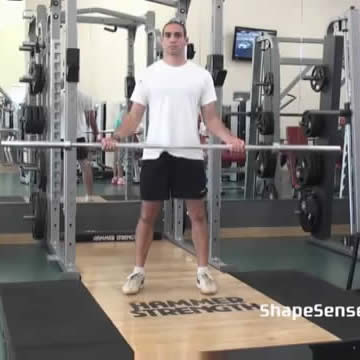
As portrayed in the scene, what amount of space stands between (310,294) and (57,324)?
138 centimetres

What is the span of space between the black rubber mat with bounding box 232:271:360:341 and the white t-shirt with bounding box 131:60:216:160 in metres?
0.86

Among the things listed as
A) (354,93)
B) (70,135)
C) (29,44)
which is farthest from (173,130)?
(29,44)

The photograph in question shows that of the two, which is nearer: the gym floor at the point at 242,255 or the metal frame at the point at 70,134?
the metal frame at the point at 70,134

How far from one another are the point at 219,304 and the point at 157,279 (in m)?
0.64

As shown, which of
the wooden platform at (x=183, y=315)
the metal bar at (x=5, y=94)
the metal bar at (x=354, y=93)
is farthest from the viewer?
the metal bar at (x=5, y=94)

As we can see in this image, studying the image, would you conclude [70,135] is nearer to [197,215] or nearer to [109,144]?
[109,144]

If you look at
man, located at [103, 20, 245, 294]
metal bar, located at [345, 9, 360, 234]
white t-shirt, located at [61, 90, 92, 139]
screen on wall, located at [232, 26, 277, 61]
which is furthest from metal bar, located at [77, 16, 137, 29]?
man, located at [103, 20, 245, 294]

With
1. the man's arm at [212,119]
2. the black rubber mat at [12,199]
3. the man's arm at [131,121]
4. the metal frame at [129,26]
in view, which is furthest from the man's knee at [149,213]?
the black rubber mat at [12,199]

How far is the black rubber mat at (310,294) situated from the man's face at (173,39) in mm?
1397

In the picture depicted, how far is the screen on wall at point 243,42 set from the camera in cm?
643

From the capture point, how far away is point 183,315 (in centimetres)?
312

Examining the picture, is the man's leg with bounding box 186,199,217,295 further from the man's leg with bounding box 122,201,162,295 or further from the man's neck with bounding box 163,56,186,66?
the man's neck with bounding box 163,56,186,66

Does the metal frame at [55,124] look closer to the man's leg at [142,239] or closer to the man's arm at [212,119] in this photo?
the man's leg at [142,239]

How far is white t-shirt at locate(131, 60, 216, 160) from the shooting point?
11.2 ft
